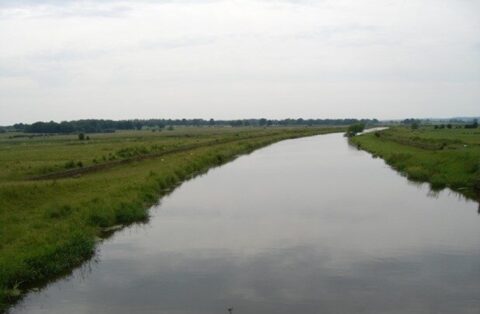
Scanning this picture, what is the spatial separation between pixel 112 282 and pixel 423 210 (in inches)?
487

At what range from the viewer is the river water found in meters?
9.76

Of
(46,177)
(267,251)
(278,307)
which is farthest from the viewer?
(46,177)

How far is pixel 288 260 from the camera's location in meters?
12.3

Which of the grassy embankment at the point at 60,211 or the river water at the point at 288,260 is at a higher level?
the grassy embankment at the point at 60,211

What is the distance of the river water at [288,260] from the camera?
32.0ft

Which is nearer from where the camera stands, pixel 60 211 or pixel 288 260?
pixel 288 260

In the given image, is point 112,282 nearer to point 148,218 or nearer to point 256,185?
point 148,218

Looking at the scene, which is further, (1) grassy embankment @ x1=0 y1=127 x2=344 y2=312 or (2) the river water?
(1) grassy embankment @ x1=0 y1=127 x2=344 y2=312

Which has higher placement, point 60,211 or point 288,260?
point 60,211

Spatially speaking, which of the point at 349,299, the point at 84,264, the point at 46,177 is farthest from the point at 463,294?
the point at 46,177

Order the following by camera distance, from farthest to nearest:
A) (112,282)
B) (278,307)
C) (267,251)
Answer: (267,251) < (112,282) < (278,307)

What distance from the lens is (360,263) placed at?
12.0 meters

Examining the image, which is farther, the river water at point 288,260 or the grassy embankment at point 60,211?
the grassy embankment at point 60,211

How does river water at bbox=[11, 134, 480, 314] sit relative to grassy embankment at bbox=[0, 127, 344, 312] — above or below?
below
